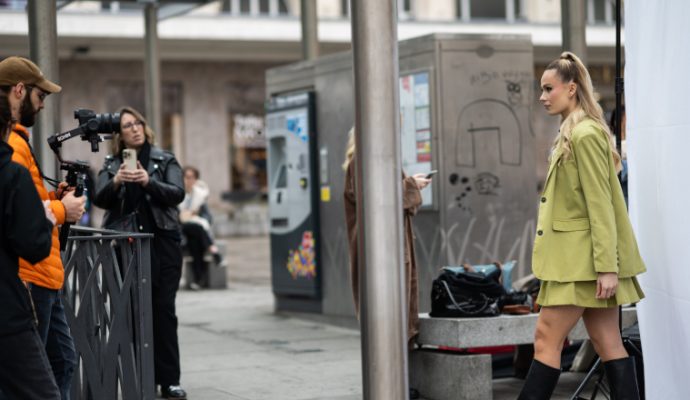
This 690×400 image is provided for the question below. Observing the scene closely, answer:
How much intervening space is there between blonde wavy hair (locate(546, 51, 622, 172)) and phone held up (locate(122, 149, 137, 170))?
2822 millimetres

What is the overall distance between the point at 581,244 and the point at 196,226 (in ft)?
35.3

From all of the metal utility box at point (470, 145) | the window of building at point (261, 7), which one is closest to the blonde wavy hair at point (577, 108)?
the metal utility box at point (470, 145)

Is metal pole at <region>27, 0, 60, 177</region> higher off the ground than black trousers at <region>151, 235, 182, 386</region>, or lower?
higher

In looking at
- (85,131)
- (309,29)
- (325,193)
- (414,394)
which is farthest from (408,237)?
(309,29)

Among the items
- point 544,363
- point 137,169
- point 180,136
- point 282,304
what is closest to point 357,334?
point 282,304

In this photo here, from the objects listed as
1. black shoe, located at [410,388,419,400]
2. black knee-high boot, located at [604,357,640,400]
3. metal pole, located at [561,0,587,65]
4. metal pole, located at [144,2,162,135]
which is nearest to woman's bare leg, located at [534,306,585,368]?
black knee-high boot, located at [604,357,640,400]

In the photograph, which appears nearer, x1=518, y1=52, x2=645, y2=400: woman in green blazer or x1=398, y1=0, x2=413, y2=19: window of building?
x1=518, y1=52, x2=645, y2=400: woman in green blazer

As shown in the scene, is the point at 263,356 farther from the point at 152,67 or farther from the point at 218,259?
the point at 218,259

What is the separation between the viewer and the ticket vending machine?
11.3m

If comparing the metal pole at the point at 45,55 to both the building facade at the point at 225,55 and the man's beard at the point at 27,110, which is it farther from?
the building facade at the point at 225,55

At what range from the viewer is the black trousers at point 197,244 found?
15.8 metres

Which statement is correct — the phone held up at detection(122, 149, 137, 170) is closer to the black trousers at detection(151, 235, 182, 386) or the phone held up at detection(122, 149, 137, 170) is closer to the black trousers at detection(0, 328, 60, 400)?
the black trousers at detection(151, 235, 182, 386)

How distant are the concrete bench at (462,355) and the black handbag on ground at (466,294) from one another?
81mm

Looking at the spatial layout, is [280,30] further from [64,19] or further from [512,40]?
[512,40]
